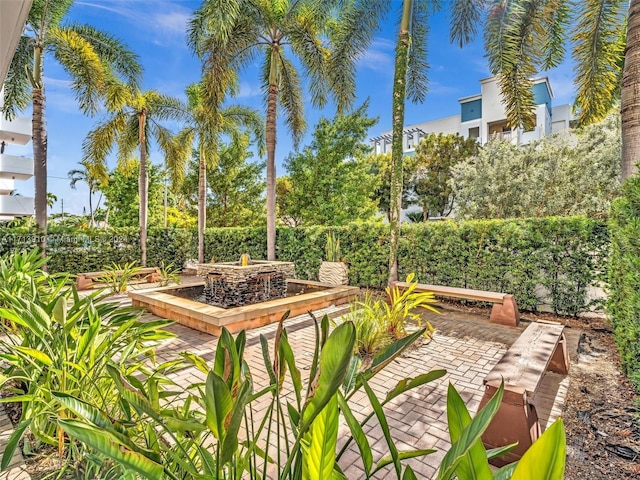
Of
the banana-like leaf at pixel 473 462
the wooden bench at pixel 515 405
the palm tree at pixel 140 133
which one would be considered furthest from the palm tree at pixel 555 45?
the palm tree at pixel 140 133

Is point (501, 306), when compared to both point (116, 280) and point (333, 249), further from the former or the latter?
point (116, 280)

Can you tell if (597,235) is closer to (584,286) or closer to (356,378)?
(584,286)

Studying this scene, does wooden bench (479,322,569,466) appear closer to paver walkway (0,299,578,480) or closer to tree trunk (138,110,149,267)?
paver walkway (0,299,578,480)

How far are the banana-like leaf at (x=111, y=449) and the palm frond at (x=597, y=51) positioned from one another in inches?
343

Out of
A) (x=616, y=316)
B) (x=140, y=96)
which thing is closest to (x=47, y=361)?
(x=616, y=316)

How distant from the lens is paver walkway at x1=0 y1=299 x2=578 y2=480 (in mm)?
2498

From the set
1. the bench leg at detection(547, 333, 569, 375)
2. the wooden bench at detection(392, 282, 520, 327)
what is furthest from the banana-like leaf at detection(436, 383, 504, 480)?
the wooden bench at detection(392, 282, 520, 327)

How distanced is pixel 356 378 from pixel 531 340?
9.72 ft

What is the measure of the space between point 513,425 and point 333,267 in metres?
6.46

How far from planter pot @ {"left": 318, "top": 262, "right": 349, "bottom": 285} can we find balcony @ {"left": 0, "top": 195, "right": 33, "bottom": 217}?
2408 cm

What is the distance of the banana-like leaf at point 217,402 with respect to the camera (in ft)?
2.71

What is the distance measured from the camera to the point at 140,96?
38.6 ft

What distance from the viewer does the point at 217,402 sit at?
0.85m

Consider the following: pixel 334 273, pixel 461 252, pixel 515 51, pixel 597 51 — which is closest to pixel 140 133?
pixel 334 273
